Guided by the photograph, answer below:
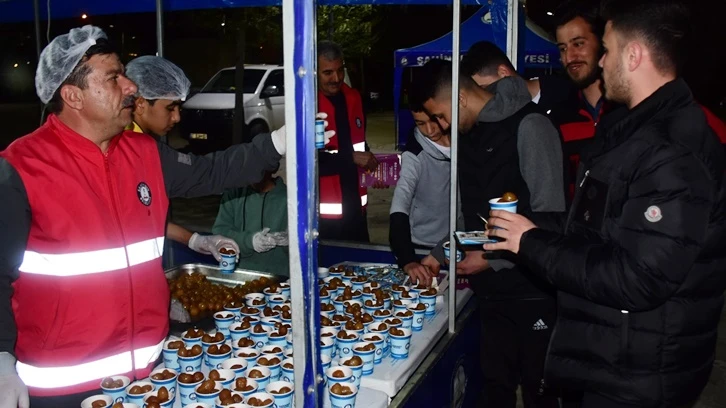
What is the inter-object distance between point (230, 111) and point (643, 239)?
48.5ft

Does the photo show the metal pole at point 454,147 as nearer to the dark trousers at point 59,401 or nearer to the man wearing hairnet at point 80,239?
the man wearing hairnet at point 80,239

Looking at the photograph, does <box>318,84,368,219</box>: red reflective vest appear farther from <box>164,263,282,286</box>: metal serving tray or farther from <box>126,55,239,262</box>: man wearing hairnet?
<box>126,55,239,262</box>: man wearing hairnet

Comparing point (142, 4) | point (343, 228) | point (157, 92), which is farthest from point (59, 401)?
point (142, 4)

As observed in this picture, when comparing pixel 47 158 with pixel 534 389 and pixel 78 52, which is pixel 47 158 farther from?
pixel 534 389

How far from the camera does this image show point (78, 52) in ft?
8.25

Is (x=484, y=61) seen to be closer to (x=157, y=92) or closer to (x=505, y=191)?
(x=505, y=191)

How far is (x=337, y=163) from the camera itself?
562cm

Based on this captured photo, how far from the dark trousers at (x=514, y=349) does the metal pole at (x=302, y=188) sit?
181 centimetres

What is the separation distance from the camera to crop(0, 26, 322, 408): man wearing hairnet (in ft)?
7.59

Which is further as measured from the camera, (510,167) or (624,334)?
(510,167)

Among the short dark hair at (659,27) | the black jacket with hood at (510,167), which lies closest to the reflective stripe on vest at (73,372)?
the black jacket with hood at (510,167)

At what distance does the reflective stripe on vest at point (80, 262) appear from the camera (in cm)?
238

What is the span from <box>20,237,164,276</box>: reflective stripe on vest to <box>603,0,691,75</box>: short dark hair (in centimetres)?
198

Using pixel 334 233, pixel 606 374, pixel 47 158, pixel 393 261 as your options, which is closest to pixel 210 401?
pixel 47 158
